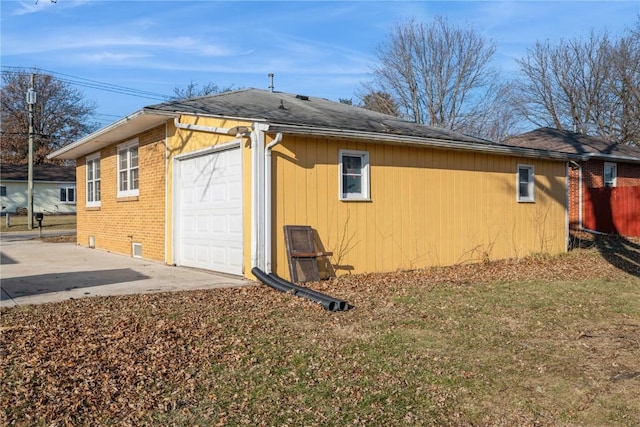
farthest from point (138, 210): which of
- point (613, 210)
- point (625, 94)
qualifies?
point (625, 94)

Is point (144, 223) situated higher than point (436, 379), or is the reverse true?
point (144, 223)

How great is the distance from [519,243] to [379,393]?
10170 mm

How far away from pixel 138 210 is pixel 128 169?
1.38m

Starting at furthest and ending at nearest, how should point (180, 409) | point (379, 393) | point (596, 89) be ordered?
point (596, 89) → point (379, 393) → point (180, 409)

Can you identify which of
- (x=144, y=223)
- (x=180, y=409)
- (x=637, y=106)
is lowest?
(x=180, y=409)

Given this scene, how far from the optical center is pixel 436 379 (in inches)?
178

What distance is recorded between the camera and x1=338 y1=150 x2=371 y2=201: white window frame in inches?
399

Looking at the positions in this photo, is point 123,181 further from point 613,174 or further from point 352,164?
point 613,174

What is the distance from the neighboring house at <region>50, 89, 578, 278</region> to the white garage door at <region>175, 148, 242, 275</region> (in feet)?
0.08

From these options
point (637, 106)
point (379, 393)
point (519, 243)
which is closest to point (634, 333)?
point (379, 393)

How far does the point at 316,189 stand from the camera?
9812mm

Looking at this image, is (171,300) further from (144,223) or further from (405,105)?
(405,105)

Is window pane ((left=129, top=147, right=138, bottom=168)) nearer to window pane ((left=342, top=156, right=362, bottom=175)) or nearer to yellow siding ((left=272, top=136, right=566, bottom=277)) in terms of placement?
yellow siding ((left=272, top=136, right=566, bottom=277))

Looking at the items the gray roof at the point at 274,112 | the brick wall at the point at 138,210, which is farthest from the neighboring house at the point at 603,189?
the brick wall at the point at 138,210
